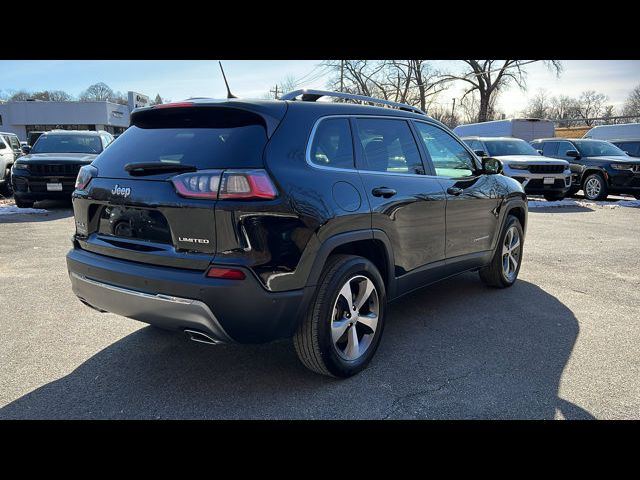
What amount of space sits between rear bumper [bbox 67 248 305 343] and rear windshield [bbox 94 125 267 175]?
24.6 inches

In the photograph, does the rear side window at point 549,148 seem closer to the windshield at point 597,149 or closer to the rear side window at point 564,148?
the rear side window at point 564,148

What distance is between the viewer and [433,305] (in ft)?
16.1

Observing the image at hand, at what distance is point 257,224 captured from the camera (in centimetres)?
269

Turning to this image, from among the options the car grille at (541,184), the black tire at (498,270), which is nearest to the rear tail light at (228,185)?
the black tire at (498,270)

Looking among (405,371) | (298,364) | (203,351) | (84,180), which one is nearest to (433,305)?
(405,371)

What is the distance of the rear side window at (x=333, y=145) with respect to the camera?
316 cm

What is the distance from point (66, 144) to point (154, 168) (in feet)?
34.6

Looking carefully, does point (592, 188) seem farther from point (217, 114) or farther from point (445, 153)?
point (217, 114)

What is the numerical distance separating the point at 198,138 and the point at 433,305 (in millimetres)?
2947

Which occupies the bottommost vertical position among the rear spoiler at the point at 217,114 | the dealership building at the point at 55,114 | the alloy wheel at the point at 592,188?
the alloy wheel at the point at 592,188

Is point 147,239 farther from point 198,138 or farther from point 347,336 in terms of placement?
point 347,336

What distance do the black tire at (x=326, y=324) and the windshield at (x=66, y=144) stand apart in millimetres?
10468

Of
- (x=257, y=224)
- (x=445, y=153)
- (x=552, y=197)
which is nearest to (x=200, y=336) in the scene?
(x=257, y=224)

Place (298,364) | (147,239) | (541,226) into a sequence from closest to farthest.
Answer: (147,239), (298,364), (541,226)
